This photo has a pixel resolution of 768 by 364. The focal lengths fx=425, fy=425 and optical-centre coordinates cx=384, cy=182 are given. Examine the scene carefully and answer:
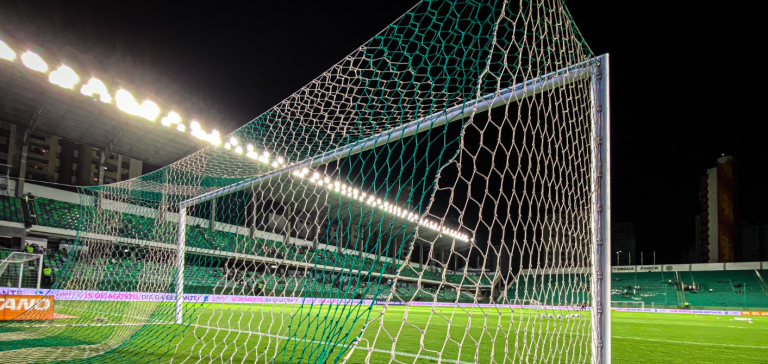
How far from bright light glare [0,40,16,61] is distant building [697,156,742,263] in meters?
51.3

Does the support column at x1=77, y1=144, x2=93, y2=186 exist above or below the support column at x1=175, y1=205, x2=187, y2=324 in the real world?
above

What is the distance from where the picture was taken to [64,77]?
43.3 ft

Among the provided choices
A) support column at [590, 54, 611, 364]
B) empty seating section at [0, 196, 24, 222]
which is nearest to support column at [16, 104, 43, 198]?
empty seating section at [0, 196, 24, 222]

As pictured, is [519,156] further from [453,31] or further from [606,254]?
[453,31]

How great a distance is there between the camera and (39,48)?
12562mm

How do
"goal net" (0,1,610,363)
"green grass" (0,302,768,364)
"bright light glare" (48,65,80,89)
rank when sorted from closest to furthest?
"goal net" (0,1,610,363) < "green grass" (0,302,768,364) < "bright light glare" (48,65,80,89)

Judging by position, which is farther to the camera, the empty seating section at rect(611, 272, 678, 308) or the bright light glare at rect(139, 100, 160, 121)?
the empty seating section at rect(611, 272, 678, 308)

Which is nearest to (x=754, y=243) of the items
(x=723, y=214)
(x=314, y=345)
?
(x=723, y=214)

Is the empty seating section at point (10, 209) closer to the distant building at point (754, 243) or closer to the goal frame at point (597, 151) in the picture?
the goal frame at point (597, 151)

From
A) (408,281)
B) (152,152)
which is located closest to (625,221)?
(408,281)

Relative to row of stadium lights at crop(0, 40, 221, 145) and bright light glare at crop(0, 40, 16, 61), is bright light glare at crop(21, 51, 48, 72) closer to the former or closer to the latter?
Result: row of stadium lights at crop(0, 40, 221, 145)

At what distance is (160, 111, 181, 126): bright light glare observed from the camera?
47.1ft

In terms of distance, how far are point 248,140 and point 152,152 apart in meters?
16.7

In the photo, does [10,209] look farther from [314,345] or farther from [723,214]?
[723,214]
